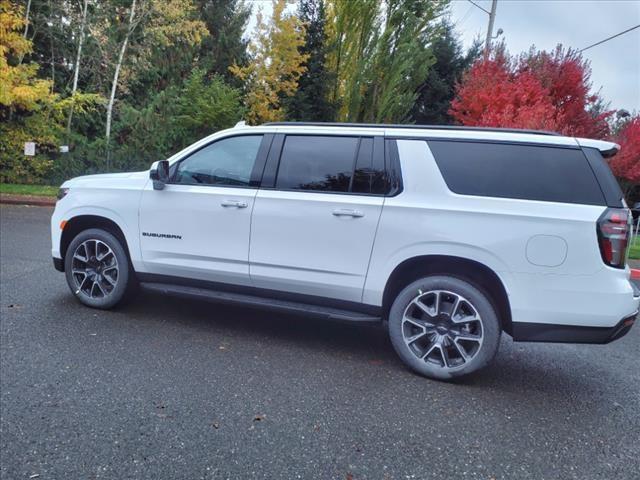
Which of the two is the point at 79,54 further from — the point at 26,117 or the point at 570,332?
the point at 570,332

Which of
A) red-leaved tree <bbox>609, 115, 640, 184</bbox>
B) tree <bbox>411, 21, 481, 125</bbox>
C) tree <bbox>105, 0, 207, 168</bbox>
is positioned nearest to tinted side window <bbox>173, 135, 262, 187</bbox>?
red-leaved tree <bbox>609, 115, 640, 184</bbox>

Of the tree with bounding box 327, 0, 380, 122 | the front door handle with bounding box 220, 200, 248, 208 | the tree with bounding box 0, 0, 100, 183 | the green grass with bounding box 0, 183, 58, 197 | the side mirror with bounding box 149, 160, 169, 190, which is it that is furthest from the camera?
the tree with bounding box 327, 0, 380, 122

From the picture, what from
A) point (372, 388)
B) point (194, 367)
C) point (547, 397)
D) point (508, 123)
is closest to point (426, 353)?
point (372, 388)

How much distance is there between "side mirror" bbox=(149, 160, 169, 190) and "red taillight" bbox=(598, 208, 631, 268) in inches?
140

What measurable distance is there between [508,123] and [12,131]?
18.2 meters

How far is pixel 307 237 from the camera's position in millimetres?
4043

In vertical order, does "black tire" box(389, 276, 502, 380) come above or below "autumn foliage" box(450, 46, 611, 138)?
below

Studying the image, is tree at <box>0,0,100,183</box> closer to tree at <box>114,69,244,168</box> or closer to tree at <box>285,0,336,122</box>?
tree at <box>114,69,244,168</box>

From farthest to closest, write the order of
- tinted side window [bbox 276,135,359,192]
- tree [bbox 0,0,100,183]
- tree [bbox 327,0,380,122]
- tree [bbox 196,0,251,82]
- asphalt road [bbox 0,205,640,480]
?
tree [bbox 196,0,251,82] < tree [bbox 327,0,380,122] < tree [bbox 0,0,100,183] < tinted side window [bbox 276,135,359,192] < asphalt road [bbox 0,205,640,480]

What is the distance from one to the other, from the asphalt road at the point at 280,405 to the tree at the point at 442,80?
26.0 metres

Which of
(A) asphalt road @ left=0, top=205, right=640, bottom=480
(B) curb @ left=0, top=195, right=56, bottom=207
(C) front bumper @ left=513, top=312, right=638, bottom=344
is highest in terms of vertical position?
(C) front bumper @ left=513, top=312, right=638, bottom=344

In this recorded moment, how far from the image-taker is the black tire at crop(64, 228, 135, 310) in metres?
4.82

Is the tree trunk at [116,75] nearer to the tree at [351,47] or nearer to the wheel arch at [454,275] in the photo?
→ the tree at [351,47]

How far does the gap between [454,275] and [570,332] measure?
2.83 ft
